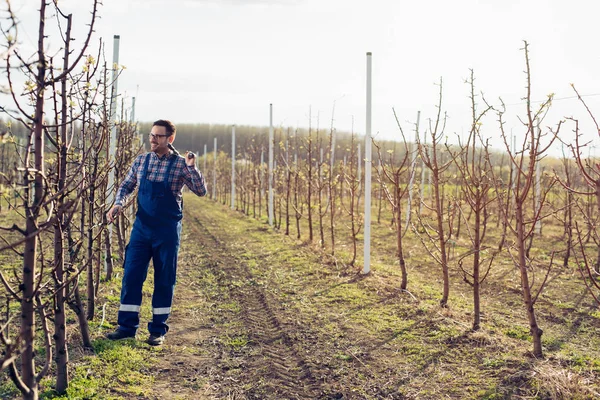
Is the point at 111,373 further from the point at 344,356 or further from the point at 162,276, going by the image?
the point at 344,356

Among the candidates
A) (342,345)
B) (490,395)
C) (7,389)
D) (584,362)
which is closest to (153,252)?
(7,389)

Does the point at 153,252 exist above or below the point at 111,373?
above

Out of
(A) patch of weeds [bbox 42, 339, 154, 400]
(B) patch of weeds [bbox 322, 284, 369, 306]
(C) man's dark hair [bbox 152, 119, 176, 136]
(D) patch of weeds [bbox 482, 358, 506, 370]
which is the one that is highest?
(C) man's dark hair [bbox 152, 119, 176, 136]

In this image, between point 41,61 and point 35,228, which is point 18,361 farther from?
point 41,61

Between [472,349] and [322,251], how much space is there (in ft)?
17.0

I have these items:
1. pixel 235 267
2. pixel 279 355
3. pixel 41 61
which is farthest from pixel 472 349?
pixel 235 267

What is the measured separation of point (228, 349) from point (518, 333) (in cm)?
278

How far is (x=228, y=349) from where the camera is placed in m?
4.54

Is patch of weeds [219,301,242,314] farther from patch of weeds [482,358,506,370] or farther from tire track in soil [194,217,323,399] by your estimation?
patch of weeds [482,358,506,370]

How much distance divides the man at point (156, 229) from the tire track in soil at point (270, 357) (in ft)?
2.89

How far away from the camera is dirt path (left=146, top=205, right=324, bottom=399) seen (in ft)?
12.2

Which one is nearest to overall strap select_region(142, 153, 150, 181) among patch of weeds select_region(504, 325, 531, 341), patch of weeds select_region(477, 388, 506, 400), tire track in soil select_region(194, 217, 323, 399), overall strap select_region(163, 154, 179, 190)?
overall strap select_region(163, 154, 179, 190)

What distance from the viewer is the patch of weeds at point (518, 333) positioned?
202 inches

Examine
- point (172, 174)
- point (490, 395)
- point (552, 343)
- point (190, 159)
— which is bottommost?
point (552, 343)
